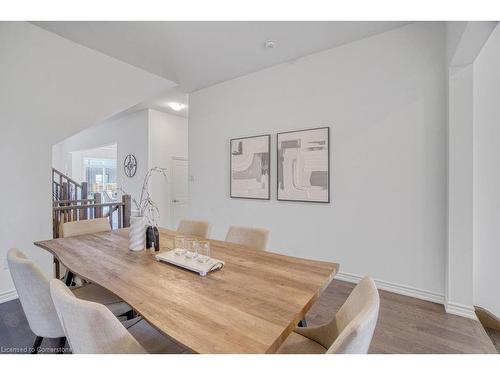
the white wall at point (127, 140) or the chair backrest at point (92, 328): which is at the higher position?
the white wall at point (127, 140)

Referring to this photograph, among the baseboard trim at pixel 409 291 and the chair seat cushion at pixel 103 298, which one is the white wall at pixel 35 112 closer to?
the chair seat cushion at pixel 103 298

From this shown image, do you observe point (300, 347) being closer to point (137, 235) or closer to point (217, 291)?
point (217, 291)

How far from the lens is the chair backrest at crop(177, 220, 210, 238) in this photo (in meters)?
2.33

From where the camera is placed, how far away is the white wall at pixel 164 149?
5043 millimetres

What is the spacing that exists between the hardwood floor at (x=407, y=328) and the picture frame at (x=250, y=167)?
5.19 ft

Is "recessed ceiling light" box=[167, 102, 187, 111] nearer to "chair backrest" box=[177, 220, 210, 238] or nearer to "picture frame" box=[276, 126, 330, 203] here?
"picture frame" box=[276, 126, 330, 203]

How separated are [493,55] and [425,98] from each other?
553 millimetres

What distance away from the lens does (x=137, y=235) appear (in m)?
1.73

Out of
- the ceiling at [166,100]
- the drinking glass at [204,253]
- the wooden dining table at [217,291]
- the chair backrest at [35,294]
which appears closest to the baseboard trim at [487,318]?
the wooden dining table at [217,291]

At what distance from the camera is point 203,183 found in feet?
13.4

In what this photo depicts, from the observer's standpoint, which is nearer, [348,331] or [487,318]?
[348,331]

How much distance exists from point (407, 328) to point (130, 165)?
531 centimetres

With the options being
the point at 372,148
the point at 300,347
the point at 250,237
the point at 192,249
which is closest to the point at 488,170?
the point at 372,148

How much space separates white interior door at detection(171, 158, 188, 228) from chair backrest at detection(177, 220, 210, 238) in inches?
123
